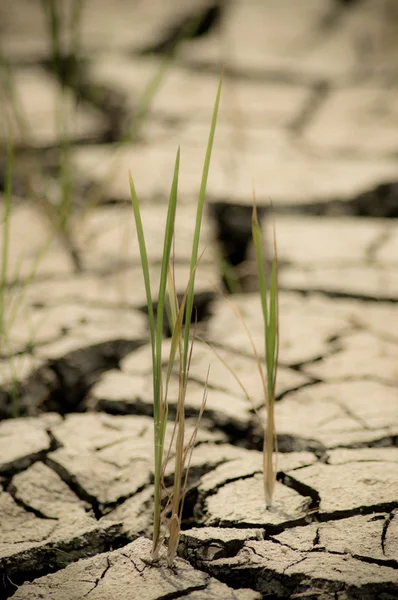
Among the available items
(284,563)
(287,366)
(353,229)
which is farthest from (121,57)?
(284,563)

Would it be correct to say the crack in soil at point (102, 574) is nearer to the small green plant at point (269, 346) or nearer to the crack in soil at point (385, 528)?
the small green plant at point (269, 346)

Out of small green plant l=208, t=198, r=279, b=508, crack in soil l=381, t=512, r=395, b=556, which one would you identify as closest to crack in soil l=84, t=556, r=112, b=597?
small green plant l=208, t=198, r=279, b=508

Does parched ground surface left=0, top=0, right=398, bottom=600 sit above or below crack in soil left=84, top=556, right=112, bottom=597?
above

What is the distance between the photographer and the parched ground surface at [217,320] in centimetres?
96

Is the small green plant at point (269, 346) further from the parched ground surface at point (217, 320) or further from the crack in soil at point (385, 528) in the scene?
the crack in soil at point (385, 528)

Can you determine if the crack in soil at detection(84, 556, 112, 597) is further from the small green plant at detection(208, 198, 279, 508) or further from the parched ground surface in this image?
the small green plant at detection(208, 198, 279, 508)

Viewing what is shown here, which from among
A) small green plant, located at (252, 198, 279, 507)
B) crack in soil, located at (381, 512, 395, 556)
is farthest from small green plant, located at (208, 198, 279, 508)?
crack in soil, located at (381, 512, 395, 556)

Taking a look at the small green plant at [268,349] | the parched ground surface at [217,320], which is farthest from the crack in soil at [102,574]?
the small green plant at [268,349]

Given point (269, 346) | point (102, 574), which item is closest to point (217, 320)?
point (269, 346)

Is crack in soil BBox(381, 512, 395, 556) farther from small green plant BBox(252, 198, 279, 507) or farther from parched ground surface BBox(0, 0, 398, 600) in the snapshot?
small green plant BBox(252, 198, 279, 507)

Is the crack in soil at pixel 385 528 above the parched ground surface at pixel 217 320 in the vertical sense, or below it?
below

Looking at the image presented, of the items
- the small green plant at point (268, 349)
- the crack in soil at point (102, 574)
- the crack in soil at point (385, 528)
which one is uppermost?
the small green plant at point (268, 349)

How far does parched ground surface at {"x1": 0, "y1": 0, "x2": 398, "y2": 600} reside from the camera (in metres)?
0.96

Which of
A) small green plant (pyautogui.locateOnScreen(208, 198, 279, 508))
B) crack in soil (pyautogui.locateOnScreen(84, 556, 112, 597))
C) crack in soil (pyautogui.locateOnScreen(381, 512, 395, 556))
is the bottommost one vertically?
crack in soil (pyautogui.locateOnScreen(84, 556, 112, 597))
